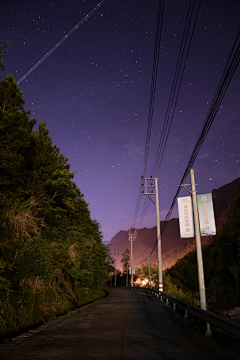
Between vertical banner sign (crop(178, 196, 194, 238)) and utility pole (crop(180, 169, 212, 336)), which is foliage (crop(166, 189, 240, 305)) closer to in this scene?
vertical banner sign (crop(178, 196, 194, 238))

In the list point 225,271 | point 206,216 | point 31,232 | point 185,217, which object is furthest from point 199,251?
point 225,271

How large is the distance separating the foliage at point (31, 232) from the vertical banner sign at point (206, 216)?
25.3 feet

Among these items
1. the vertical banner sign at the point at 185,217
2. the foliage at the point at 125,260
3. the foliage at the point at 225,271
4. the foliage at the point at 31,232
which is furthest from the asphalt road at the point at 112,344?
the foliage at the point at 125,260

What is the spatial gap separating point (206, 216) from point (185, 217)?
1.70m

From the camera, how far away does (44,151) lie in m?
20.4

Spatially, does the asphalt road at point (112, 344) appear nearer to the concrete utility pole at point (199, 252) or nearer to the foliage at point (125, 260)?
the concrete utility pole at point (199, 252)

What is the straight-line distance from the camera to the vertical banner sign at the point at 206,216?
1456 centimetres

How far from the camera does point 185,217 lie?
53.1 ft

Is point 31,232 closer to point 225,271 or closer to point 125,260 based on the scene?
point 225,271

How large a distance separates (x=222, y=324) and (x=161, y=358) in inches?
87.4

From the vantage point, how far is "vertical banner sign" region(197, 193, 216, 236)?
14562 millimetres

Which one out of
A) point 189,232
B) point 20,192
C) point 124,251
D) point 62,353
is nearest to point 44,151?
point 20,192

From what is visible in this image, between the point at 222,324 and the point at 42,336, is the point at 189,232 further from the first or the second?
the point at 42,336

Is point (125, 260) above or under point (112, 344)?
above
